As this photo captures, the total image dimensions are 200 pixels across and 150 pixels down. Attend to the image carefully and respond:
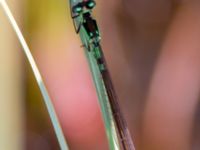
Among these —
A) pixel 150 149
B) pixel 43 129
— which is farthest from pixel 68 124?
pixel 150 149

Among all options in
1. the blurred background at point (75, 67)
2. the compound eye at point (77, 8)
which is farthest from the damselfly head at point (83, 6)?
the blurred background at point (75, 67)

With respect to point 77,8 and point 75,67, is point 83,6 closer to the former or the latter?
point 77,8

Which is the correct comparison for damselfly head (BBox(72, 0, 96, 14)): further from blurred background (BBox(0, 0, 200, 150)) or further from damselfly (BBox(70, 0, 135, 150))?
blurred background (BBox(0, 0, 200, 150))

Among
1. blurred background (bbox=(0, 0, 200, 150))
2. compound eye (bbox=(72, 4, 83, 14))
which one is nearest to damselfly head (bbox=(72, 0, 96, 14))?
compound eye (bbox=(72, 4, 83, 14))

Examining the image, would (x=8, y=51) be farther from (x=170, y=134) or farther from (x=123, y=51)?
(x=170, y=134)

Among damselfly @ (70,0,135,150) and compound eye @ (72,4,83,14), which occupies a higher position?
compound eye @ (72,4,83,14)

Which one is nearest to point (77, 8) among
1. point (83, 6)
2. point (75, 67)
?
point (83, 6)

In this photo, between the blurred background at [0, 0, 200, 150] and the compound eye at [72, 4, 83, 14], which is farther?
the blurred background at [0, 0, 200, 150]
